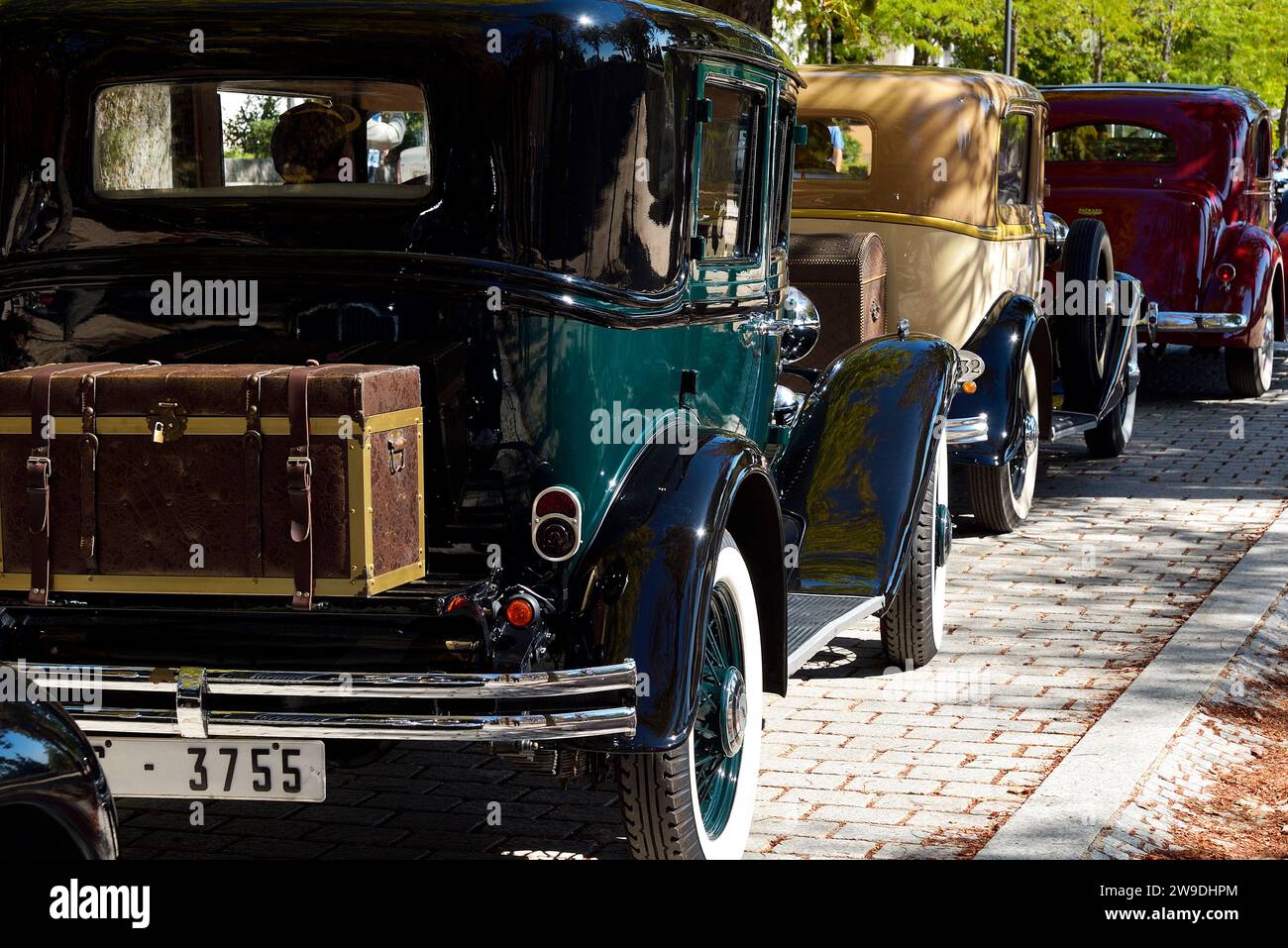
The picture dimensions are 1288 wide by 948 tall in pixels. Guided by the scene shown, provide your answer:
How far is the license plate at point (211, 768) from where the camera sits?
3.94 m

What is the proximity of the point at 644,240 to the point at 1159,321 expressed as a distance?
8969mm

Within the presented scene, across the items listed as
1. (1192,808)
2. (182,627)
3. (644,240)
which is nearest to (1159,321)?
(1192,808)

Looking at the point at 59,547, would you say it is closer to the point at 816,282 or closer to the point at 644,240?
the point at 644,240

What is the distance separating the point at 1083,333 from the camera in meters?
9.96

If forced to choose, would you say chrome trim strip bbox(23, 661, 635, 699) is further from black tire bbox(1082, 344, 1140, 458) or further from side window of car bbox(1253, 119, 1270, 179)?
side window of car bbox(1253, 119, 1270, 179)

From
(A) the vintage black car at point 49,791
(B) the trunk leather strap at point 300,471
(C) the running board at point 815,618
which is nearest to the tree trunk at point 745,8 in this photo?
(C) the running board at point 815,618

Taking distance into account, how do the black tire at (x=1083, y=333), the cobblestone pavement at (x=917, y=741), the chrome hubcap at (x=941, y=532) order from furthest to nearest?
1. the black tire at (x=1083, y=333)
2. the chrome hubcap at (x=941, y=532)
3. the cobblestone pavement at (x=917, y=741)

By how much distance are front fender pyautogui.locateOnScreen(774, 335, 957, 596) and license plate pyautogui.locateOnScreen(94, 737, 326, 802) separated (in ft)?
6.87

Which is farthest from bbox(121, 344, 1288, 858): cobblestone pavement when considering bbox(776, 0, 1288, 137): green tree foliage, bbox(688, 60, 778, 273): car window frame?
bbox(776, 0, 1288, 137): green tree foliage

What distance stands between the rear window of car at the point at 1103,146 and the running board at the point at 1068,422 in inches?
152

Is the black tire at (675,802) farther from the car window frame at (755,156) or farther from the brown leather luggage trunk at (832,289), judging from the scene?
the brown leather luggage trunk at (832,289)

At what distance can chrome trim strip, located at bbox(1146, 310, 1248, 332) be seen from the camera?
1251cm

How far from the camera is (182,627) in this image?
13.3 feet

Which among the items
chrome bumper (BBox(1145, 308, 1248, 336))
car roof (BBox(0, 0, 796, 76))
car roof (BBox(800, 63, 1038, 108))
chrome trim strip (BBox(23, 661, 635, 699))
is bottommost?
chrome bumper (BBox(1145, 308, 1248, 336))
